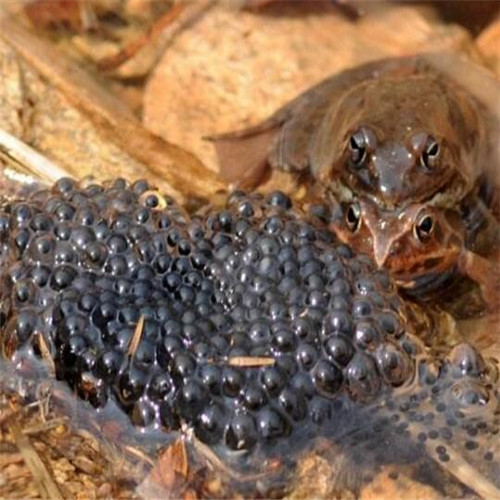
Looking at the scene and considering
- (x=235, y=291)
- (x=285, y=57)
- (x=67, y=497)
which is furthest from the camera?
(x=285, y=57)

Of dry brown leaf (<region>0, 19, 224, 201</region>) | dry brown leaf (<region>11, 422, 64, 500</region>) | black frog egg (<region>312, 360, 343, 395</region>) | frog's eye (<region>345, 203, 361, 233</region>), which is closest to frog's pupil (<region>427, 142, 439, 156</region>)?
frog's eye (<region>345, 203, 361, 233</region>)

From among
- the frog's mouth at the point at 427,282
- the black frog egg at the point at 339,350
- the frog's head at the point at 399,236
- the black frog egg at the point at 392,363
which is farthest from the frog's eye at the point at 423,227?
the black frog egg at the point at 339,350

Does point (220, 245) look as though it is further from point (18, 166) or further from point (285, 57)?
point (285, 57)

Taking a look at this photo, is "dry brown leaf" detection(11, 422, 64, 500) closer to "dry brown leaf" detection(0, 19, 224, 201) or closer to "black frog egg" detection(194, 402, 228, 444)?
"black frog egg" detection(194, 402, 228, 444)

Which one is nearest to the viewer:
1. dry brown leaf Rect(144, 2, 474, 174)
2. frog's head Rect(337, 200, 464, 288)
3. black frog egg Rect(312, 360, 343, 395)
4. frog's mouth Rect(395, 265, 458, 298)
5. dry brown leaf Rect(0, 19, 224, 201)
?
black frog egg Rect(312, 360, 343, 395)

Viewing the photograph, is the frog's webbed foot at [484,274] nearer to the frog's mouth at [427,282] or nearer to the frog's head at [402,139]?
the frog's mouth at [427,282]

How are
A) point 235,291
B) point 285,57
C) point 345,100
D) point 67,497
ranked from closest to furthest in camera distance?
point 67,497 < point 235,291 < point 345,100 < point 285,57

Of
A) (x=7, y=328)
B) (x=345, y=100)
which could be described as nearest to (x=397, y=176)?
(x=345, y=100)
